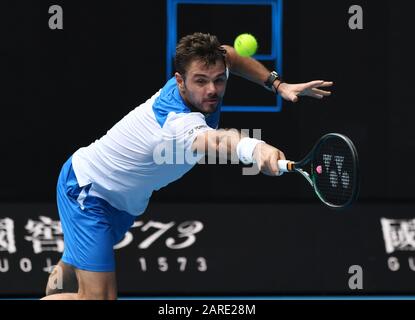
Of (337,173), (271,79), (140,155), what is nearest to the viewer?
(337,173)

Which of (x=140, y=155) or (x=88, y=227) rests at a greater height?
(x=140, y=155)

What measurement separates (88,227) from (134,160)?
40 centimetres

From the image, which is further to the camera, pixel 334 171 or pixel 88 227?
pixel 88 227

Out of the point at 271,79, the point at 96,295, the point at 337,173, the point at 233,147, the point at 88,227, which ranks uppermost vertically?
the point at 271,79

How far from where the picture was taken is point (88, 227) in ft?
20.0

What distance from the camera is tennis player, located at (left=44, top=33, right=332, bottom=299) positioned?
5.69 meters

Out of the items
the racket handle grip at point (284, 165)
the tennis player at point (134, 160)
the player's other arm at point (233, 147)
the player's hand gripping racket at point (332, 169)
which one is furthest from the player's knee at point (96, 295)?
the racket handle grip at point (284, 165)

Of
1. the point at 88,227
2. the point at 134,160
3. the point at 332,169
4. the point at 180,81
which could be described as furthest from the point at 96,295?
the point at 332,169

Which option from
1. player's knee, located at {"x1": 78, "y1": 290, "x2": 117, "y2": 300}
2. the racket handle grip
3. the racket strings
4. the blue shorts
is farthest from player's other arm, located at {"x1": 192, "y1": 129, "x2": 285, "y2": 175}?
player's knee, located at {"x1": 78, "y1": 290, "x2": 117, "y2": 300}

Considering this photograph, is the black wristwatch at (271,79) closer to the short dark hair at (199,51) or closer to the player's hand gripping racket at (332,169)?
the short dark hair at (199,51)

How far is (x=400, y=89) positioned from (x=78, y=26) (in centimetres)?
202

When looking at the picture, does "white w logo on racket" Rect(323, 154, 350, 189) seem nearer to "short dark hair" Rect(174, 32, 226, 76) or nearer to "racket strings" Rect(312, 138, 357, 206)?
"racket strings" Rect(312, 138, 357, 206)

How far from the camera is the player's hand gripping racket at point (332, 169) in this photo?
17.7ft

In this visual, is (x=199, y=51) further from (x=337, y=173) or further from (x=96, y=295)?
(x=96, y=295)
